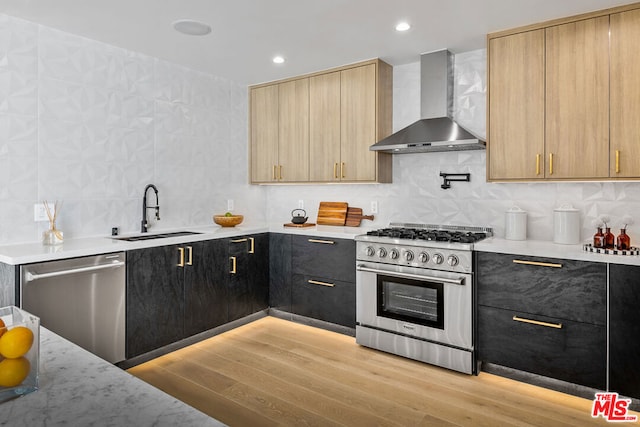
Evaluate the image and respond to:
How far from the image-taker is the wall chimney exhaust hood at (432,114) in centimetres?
342

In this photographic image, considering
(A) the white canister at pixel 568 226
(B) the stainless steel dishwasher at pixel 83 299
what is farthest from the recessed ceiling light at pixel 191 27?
(A) the white canister at pixel 568 226

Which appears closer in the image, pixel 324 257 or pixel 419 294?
pixel 419 294

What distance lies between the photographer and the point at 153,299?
3178 mm

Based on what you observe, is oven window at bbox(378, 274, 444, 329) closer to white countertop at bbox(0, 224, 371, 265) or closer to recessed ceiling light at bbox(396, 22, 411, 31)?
white countertop at bbox(0, 224, 371, 265)

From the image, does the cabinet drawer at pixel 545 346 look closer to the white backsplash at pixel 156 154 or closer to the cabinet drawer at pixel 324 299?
the white backsplash at pixel 156 154

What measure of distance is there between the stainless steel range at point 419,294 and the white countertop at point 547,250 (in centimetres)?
14

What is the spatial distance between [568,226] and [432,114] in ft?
4.53

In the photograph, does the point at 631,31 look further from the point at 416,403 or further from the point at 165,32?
the point at 165,32

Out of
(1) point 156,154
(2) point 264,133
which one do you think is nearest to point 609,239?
(2) point 264,133

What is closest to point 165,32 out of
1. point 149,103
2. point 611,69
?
point 149,103

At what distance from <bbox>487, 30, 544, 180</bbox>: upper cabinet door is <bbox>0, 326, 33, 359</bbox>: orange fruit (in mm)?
3054

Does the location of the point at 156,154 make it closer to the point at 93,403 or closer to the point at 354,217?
the point at 354,217

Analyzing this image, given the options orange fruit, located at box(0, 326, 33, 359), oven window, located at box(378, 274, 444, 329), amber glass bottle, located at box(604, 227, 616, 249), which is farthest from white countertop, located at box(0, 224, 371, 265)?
orange fruit, located at box(0, 326, 33, 359)

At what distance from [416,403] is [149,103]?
3.22 metres
